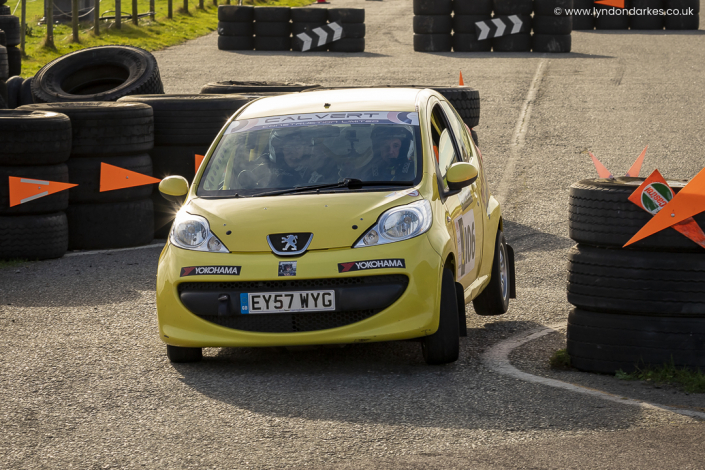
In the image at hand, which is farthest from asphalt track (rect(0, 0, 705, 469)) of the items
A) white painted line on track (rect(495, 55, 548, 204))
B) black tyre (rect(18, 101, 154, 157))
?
white painted line on track (rect(495, 55, 548, 204))

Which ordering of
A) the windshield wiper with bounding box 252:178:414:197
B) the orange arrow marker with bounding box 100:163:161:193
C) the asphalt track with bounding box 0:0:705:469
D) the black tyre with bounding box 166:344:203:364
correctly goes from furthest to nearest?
the orange arrow marker with bounding box 100:163:161:193 < the windshield wiper with bounding box 252:178:414:197 < the black tyre with bounding box 166:344:203:364 < the asphalt track with bounding box 0:0:705:469

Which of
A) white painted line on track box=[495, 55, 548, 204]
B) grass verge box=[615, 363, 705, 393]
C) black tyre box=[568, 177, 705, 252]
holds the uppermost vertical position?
black tyre box=[568, 177, 705, 252]

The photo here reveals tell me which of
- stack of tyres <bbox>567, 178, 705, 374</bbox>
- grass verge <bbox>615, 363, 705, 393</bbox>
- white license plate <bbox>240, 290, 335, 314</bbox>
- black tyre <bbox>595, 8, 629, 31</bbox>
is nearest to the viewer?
grass verge <bbox>615, 363, 705, 393</bbox>

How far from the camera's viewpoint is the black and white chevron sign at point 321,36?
95.6 ft

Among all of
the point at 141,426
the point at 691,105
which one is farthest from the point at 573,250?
the point at 691,105

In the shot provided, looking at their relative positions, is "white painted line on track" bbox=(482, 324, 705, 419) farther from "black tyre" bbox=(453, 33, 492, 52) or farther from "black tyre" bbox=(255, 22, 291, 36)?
"black tyre" bbox=(255, 22, 291, 36)

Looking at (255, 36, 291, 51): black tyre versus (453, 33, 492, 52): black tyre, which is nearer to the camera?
(453, 33, 492, 52): black tyre

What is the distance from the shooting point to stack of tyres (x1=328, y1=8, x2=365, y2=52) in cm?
2919

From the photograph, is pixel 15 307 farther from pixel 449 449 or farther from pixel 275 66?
pixel 275 66

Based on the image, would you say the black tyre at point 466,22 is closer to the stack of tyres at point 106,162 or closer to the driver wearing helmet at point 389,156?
the stack of tyres at point 106,162

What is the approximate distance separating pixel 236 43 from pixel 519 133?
13.8m

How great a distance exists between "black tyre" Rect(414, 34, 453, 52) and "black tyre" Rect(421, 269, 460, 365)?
23.6 meters

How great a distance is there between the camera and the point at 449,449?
4.44 m

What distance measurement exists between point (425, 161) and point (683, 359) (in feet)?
6.34
